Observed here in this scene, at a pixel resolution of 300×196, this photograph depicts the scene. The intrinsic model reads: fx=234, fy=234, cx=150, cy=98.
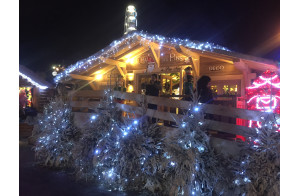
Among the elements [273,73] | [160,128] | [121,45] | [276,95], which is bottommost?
[160,128]

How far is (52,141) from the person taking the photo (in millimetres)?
7484

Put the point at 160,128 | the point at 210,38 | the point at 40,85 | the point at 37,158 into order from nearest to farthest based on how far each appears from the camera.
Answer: the point at 160,128
the point at 37,158
the point at 210,38
the point at 40,85

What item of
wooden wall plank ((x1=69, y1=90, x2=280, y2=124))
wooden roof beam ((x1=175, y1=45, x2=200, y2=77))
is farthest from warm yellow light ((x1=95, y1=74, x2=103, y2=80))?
wooden roof beam ((x1=175, y1=45, x2=200, y2=77))

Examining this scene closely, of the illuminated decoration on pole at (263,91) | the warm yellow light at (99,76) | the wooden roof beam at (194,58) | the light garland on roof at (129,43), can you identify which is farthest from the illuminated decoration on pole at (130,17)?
the illuminated decoration on pole at (263,91)

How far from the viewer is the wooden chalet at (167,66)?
7.21 meters

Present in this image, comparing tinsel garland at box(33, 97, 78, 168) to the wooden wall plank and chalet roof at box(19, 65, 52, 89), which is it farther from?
chalet roof at box(19, 65, 52, 89)

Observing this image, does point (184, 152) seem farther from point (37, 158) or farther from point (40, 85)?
point (40, 85)

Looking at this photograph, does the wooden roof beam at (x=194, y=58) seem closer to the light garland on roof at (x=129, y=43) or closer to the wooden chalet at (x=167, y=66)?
the wooden chalet at (x=167, y=66)

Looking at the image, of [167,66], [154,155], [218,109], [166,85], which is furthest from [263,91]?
[166,85]

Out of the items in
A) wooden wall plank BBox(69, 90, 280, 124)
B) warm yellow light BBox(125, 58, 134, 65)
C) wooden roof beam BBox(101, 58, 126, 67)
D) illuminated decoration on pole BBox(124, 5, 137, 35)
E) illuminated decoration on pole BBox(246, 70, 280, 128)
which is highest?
illuminated decoration on pole BBox(124, 5, 137, 35)

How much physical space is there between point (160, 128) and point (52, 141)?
12.4 ft

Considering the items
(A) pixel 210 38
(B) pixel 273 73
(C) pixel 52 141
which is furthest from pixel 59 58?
(B) pixel 273 73

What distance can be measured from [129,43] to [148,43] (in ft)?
2.44

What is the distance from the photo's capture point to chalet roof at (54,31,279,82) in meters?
6.18
